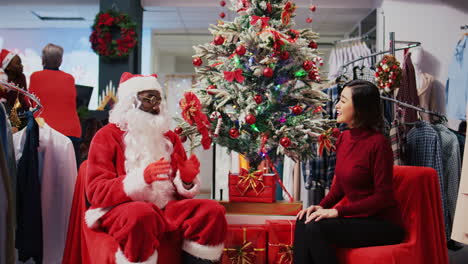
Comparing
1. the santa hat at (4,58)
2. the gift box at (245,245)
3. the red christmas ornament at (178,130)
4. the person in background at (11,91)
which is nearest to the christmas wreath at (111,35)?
the person in background at (11,91)

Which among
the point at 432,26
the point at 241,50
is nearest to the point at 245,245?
the point at 241,50

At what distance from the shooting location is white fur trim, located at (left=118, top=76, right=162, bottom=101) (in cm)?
245

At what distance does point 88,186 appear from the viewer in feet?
7.09

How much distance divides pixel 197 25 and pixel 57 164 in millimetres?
4844

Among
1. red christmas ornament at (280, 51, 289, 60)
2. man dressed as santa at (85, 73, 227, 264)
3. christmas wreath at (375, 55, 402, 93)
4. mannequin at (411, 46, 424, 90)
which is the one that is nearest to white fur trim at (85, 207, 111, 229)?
man dressed as santa at (85, 73, 227, 264)

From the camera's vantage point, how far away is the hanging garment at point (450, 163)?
3.21 metres

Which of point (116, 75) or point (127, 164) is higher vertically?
point (116, 75)

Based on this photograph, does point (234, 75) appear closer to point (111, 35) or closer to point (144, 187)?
point (144, 187)

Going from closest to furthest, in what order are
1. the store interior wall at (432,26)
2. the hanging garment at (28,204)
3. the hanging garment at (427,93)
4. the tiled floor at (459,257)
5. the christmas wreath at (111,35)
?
the hanging garment at (28,204) < the tiled floor at (459,257) < the hanging garment at (427,93) < the store interior wall at (432,26) < the christmas wreath at (111,35)

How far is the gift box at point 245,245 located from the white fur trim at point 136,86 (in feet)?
3.27

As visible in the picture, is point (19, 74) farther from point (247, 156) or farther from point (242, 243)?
point (242, 243)

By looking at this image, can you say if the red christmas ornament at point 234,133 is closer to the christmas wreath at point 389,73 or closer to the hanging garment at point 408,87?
the christmas wreath at point 389,73

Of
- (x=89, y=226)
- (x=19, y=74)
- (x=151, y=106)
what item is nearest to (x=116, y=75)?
(x=19, y=74)

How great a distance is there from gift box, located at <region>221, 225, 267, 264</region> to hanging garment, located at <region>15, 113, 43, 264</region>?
1.09 m
